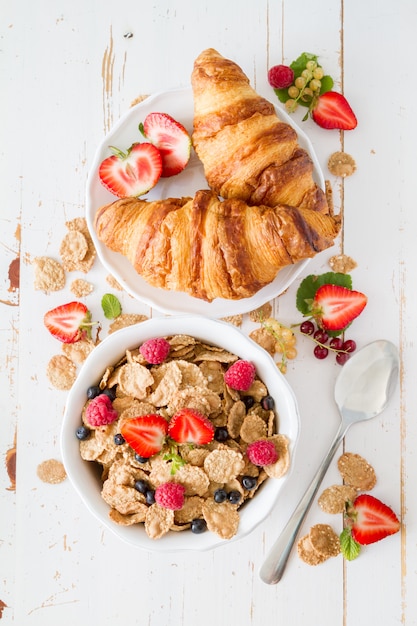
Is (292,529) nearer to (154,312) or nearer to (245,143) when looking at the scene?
(154,312)

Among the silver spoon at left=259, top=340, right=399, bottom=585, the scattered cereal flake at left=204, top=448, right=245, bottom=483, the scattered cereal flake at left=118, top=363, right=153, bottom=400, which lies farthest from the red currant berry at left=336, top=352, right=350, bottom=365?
the scattered cereal flake at left=118, top=363, right=153, bottom=400

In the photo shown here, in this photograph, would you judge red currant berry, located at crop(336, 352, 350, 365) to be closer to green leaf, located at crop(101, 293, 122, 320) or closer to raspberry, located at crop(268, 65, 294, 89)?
green leaf, located at crop(101, 293, 122, 320)

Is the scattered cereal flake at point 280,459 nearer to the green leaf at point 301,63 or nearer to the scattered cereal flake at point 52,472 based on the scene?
the scattered cereal flake at point 52,472

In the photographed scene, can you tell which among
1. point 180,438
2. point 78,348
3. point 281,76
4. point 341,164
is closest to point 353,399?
point 180,438

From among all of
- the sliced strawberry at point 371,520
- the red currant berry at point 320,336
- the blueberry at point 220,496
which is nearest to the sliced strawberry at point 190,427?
the blueberry at point 220,496

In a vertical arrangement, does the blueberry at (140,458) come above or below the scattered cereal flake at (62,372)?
below
